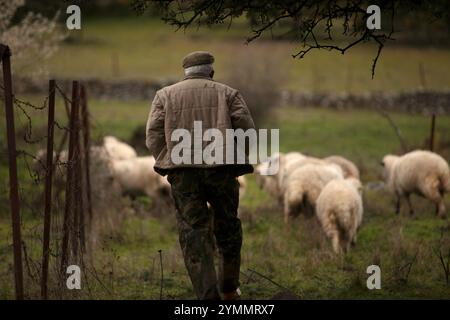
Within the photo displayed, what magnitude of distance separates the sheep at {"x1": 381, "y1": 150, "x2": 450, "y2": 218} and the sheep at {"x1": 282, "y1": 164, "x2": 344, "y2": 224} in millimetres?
1529

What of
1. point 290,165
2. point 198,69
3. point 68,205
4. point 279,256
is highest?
point 198,69

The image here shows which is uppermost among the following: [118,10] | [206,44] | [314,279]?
[118,10]

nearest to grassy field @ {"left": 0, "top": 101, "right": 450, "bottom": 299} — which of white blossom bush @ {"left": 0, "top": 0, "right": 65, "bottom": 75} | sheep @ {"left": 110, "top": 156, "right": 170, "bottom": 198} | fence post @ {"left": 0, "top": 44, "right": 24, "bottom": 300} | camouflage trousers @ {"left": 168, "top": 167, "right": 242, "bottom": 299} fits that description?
sheep @ {"left": 110, "top": 156, "right": 170, "bottom": 198}

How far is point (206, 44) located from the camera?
1859 inches

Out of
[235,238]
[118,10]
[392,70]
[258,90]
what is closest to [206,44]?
[392,70]

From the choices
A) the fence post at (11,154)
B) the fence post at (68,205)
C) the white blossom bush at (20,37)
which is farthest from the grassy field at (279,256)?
the white blossom bush at (20,37)

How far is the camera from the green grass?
1362 inches

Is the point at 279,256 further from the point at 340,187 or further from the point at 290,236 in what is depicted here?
the point at 340,187

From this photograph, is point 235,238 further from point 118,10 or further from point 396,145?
point 118,10

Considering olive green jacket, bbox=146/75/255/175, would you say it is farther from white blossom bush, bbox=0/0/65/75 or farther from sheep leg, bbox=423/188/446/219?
white blossom bush, bbox=0/0/65/75

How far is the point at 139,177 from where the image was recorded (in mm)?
14203

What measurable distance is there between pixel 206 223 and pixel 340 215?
395cm

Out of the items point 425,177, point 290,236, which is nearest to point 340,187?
point 290,236

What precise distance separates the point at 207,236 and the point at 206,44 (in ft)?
136
